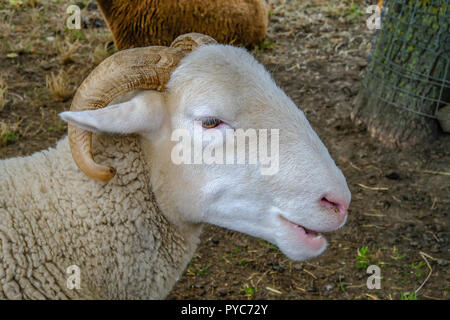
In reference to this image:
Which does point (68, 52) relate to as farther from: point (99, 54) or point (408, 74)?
point (408, 74)

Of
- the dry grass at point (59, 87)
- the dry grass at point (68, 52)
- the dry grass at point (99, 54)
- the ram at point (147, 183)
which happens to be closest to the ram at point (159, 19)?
the dry grass at point (59, 87)

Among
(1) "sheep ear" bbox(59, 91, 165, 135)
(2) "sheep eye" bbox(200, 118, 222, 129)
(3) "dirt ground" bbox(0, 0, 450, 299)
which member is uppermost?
(1) "sheep ear" bbox(59, 91, 165, 135)

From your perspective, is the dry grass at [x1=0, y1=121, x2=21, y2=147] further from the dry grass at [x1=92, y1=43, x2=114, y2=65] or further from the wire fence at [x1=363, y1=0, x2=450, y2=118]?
the wire fence at [x1=363, y1=0, x2=450, y2=118]

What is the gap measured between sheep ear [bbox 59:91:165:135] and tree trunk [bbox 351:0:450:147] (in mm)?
3143

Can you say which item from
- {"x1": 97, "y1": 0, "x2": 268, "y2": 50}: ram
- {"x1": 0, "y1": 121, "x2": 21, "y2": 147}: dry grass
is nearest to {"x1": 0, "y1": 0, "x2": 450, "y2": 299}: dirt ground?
{"x1": 0, "y1": 121, "x2": 21, "y2": 147}: dry grass

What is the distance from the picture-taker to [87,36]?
283 inches

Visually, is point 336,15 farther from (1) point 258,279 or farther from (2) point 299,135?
(2) point 299,135

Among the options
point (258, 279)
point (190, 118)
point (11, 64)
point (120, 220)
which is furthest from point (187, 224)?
point (11, 64)

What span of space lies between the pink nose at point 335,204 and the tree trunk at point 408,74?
2708 mm

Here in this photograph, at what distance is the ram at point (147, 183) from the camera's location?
2420 millimetres

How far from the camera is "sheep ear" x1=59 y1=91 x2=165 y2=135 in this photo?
2.24 meters

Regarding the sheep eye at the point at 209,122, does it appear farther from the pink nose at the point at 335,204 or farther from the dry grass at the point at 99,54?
the dry grass at the point at 99,54
